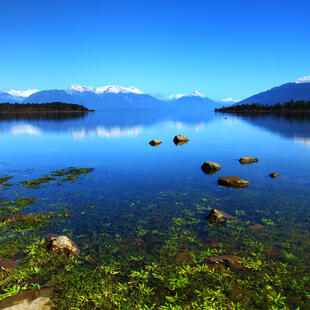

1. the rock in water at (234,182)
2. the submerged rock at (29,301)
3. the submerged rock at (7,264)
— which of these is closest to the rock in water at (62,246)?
the submerged rock at (7,264)

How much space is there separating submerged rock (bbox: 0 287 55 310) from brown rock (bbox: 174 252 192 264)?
20.4ft

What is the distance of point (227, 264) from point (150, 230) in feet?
17.7

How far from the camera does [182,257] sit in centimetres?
1156

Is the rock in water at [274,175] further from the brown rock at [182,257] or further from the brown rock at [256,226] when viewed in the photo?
the brown rock at [182,257]

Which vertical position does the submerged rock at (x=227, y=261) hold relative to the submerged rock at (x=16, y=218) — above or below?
below

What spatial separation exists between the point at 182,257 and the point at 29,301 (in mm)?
7398

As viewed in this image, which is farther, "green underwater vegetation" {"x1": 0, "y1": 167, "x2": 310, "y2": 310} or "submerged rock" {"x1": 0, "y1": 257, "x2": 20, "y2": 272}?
"submerged rock" {"x1": 0, "y1": 257, "x2": 20, "y2": 272}

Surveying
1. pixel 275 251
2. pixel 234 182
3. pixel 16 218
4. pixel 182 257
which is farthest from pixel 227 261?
pixel 16 218

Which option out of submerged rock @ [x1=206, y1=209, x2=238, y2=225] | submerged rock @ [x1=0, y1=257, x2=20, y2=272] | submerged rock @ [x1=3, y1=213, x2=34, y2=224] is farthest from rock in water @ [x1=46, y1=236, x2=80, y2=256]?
submerged rock @ [x1=206, y1=209, x2=238, y2=225]

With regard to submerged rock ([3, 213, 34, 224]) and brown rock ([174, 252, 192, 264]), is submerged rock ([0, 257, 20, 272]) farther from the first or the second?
brown rock ([174, 252, 192, 264])

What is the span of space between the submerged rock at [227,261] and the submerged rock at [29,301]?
25.4 feet

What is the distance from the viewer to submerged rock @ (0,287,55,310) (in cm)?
794

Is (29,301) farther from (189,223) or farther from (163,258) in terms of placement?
(189,223)

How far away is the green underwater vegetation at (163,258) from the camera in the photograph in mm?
8797
